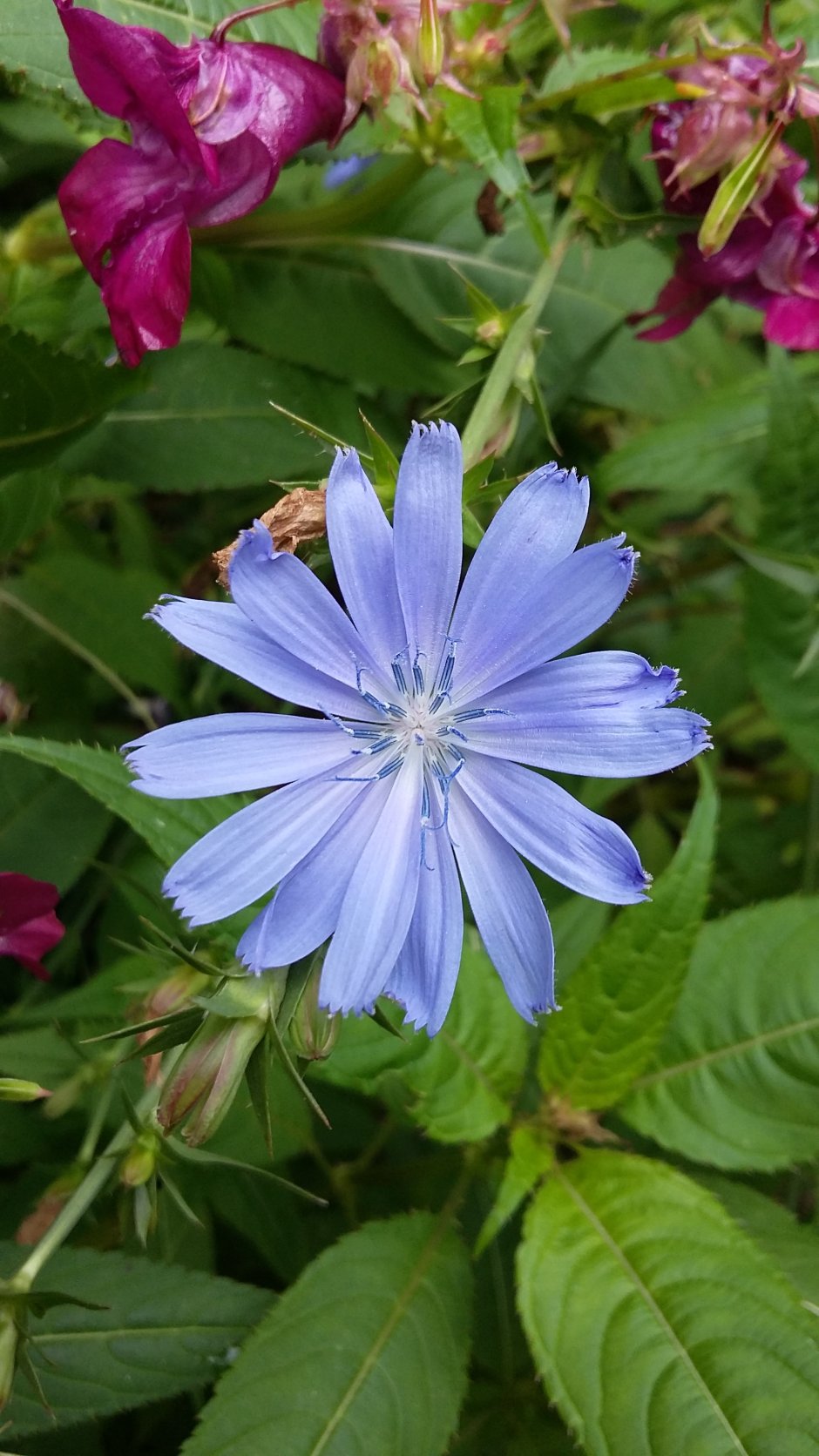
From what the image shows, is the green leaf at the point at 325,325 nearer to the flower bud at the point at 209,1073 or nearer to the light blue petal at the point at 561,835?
the light blue petal at the point at 561,835

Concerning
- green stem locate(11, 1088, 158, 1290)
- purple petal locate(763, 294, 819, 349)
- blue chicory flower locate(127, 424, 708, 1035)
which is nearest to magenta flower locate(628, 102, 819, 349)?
purple petal locate(763, 294, 819, 349)

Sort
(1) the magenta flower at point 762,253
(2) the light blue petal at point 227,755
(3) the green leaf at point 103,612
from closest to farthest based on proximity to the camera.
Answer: (2) the light blue petal at point 227,755 → (1) the magenta flower at point 762,253 → (3) the green leaf at point 103,612

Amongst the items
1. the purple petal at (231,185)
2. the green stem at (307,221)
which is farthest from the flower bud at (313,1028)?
the green stem at (307,221)

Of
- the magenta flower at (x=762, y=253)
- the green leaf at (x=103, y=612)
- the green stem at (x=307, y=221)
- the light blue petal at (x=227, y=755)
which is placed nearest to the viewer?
the light blue petal at (x=227, y=755)

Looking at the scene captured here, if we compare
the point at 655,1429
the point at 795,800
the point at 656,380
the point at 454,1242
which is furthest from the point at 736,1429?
the point at 656,380

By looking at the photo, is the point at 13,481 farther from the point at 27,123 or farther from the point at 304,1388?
the point at 304,1388

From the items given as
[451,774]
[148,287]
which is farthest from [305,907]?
[148,287]

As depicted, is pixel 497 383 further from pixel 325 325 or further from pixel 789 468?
pixel 789 468
